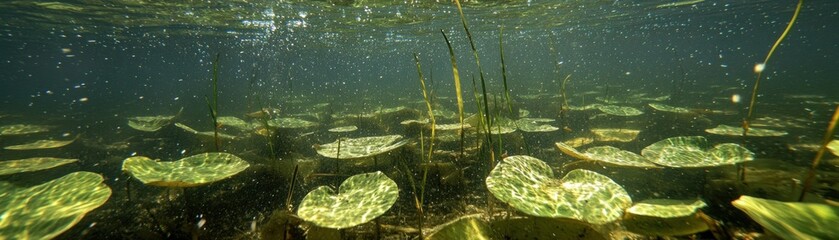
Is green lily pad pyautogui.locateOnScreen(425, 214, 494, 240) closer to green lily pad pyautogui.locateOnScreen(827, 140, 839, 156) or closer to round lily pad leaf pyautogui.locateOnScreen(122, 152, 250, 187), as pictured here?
round lily pad leaf pyautogui.locateOnScreen(122, 152, 250, 187)

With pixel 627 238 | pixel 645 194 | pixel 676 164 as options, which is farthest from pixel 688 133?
pixel 627 238

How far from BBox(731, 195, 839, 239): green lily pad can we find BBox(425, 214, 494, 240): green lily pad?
156 centimetres

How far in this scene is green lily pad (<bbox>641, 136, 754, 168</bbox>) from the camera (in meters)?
3.46

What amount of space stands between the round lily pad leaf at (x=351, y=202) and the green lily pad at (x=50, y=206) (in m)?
1.61

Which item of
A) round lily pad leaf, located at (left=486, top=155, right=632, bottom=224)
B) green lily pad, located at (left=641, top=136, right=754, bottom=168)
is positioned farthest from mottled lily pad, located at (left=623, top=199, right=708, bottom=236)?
green lily pad, located at (left=641, top=136, right=754, bottom=168)

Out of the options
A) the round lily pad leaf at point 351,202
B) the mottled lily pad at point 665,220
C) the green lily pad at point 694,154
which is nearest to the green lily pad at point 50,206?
the round lily pad leaf at point 351,202

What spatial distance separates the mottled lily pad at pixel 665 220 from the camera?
97.5 inches

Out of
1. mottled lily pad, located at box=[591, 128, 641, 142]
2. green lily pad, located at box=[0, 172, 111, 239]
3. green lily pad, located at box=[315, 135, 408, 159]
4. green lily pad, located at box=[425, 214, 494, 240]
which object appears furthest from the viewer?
mottled lily pad, located at box=[591, 128, 641, 142]

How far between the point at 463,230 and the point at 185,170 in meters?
3.02

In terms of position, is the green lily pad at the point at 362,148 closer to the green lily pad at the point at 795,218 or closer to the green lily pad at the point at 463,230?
the green lily pad at the point at 463,230

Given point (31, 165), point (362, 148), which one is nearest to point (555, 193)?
point (362, 148)

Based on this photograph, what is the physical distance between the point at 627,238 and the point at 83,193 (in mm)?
4938

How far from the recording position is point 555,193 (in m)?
2.70

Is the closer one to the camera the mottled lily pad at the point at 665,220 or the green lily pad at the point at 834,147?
the mottled lily pad at the point at 665,220
